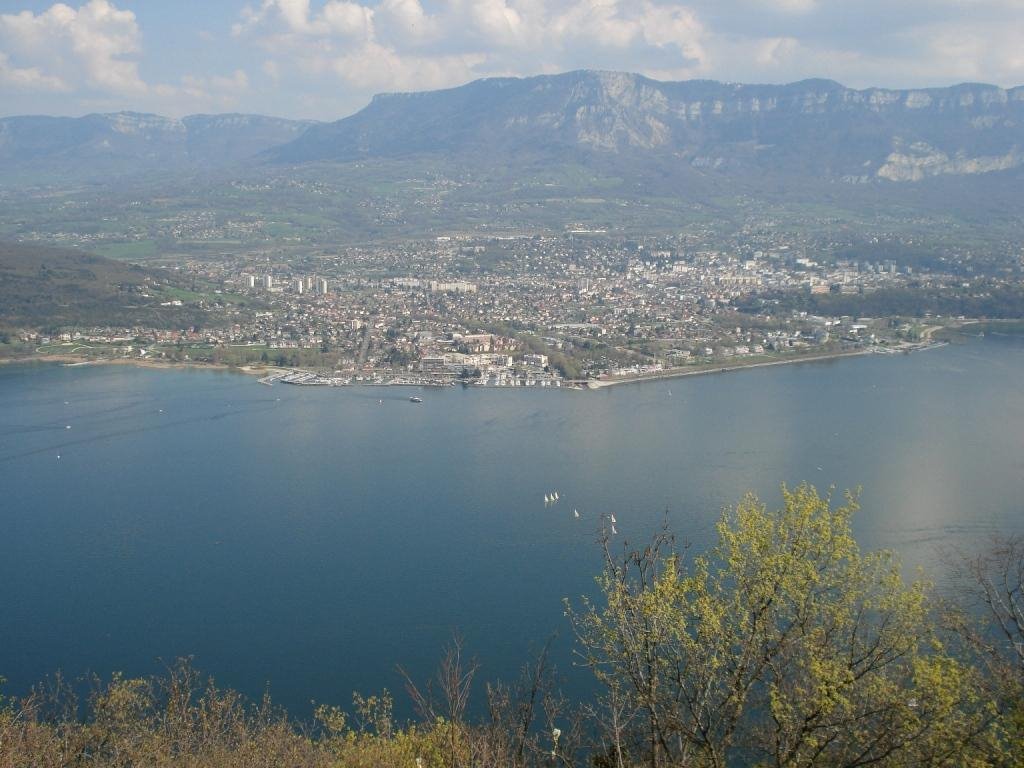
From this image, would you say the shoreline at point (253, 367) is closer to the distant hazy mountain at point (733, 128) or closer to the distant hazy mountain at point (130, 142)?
the distant hazy mountain at point (733, 128)

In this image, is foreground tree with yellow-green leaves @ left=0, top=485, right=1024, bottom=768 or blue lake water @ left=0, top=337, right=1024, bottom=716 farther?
blue lake water @ left=0, top=337, right=1024, bottom=716

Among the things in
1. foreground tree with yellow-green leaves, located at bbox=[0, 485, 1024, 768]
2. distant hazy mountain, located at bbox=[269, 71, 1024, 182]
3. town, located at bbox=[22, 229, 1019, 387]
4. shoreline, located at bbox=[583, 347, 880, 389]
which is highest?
distant hazy mountain, located at bbox=[269, 71, 1024, 182]

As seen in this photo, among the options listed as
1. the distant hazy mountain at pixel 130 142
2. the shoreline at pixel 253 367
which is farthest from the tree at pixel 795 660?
the distant hazy mountain at pixel 130 142

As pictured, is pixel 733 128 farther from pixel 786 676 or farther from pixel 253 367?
pixel 786 676

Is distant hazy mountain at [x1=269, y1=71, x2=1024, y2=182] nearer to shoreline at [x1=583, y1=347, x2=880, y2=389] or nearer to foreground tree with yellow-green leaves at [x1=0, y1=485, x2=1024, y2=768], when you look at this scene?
shoreline at [x1=583, y1=347, x2=880, y2=389]

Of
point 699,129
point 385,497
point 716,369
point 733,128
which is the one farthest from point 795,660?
point 733,128

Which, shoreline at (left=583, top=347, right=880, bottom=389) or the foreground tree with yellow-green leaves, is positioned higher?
the foreground tree with yellow-green leaves

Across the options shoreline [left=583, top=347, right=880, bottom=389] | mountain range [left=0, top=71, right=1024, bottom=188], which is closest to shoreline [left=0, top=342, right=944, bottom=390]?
shoreline [left=583, top=347, right=880, bottom=389]
